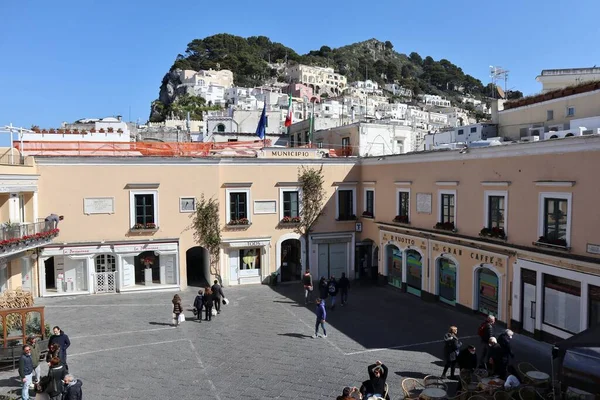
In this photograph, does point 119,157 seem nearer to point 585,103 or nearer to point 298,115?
point 585,103

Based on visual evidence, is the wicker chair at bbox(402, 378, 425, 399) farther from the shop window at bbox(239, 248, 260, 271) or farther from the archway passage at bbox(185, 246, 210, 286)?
the archway passage at bbox(185, 246, 210, 286)

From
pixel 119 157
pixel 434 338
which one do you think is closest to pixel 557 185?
pixel 434 338

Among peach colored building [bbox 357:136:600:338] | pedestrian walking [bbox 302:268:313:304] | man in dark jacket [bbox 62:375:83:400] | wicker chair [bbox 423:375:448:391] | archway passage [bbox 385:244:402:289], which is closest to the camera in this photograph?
man in dark jacket [bbox 62:375:83:400]

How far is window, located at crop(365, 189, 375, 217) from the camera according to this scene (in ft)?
85.4

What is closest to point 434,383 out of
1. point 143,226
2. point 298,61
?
point 143,226

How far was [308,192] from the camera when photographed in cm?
2569

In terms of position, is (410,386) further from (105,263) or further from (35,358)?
(105,263)

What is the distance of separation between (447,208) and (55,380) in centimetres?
1638

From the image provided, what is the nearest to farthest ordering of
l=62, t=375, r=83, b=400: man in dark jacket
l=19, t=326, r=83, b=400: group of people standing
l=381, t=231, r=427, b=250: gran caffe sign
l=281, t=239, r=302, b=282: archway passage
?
l=62, t=375, r=83, b=400: man in dark jacket < l=19, t=326, r=83, b=400: group of people standing < l=381, t=231, r=427, b=250: gran caffe sign < l=281, t=239, r=302, b=282: archway passage

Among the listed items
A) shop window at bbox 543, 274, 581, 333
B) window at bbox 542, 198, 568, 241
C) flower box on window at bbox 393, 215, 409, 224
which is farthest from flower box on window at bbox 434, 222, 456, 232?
shop window at bbox 543, 274, 581, 333

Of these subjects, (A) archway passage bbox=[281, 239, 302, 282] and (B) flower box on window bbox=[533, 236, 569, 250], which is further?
(A) archway passage bbox=[281, 239, 302, 282]

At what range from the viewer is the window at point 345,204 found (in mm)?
26641

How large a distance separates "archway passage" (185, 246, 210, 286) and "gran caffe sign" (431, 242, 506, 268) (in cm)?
1223

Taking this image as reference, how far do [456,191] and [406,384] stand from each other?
10785mm
